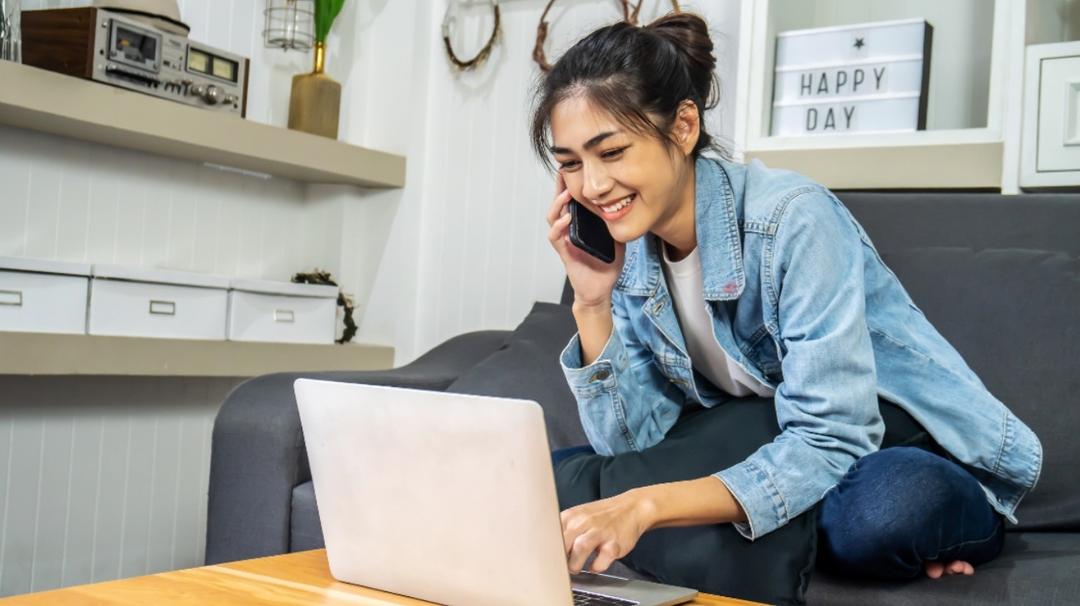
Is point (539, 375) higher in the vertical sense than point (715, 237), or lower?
lower

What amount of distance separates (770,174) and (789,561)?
1.68 ft

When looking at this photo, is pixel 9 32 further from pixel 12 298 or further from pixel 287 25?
pixel 287 25

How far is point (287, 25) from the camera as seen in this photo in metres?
2.64

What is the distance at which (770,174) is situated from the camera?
1405mm

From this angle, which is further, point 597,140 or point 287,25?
point 287,25

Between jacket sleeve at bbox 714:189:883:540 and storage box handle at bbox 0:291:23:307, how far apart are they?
4.78 feet

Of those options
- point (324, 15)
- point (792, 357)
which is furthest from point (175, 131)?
point (792, 357)

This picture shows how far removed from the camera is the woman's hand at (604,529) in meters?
0.89

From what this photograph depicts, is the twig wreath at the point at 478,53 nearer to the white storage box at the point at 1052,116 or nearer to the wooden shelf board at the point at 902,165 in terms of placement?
the wooden shelf board at the point at 902,165

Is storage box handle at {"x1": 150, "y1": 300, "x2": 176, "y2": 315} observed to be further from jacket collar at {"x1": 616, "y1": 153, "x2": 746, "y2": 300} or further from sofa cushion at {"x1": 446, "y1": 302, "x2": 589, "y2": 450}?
jacket collar at {"x1": 616, "y1": 153, "x2": 746, "y2": 300}

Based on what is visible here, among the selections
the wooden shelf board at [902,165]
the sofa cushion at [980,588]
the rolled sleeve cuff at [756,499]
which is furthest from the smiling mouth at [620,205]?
the wooden shelf board at [902,165]

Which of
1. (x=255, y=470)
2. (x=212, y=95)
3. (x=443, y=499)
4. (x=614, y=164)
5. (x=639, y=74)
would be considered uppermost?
(x=212, y=95)

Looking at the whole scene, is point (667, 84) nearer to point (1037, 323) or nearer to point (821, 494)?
point (821, 494)

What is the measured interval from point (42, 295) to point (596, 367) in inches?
48.6
